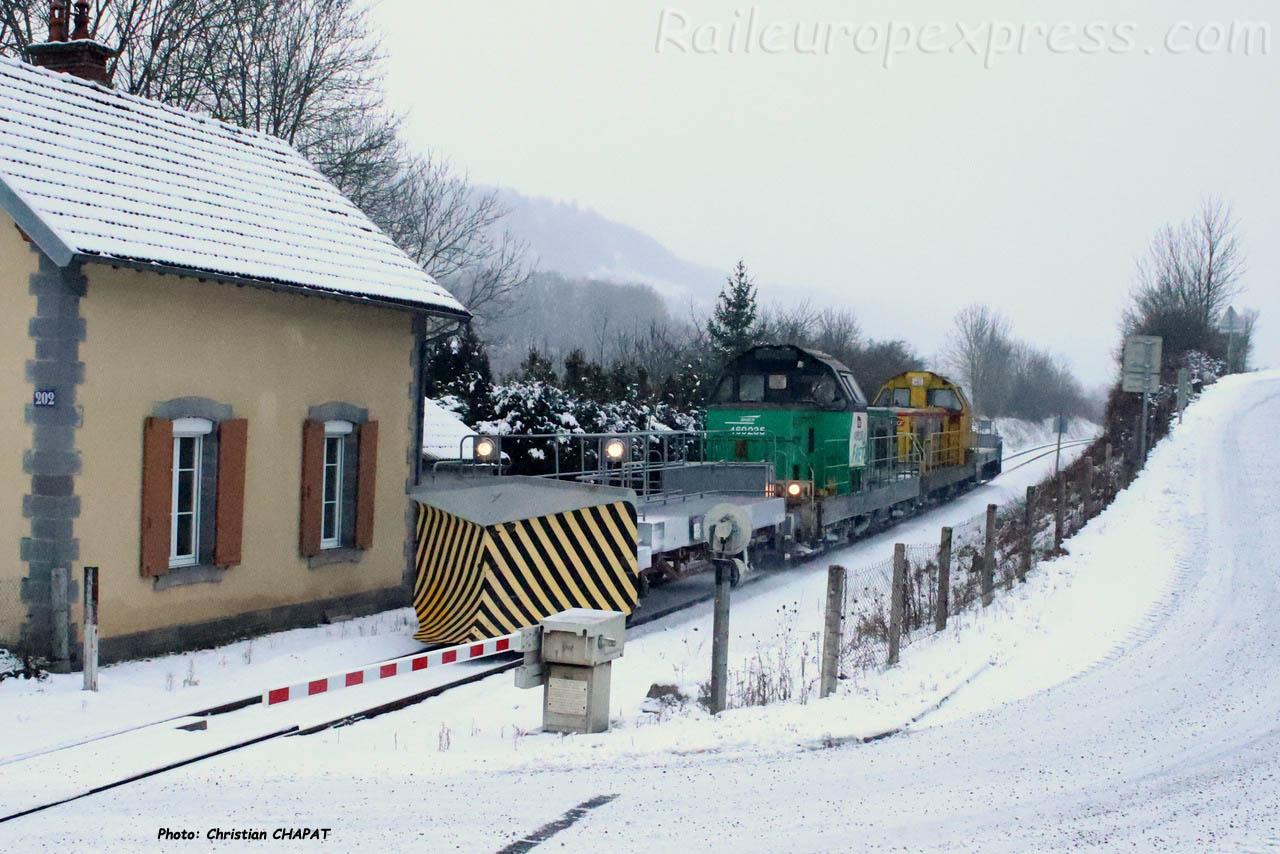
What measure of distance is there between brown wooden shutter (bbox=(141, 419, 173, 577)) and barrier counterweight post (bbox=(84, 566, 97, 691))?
109cm

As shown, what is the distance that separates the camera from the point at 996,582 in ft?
46.2

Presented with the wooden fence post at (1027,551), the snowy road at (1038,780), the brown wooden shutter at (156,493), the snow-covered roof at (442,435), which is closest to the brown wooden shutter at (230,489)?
the brown wooden shutter at (156,493)

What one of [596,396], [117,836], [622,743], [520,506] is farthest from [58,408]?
[596,396]

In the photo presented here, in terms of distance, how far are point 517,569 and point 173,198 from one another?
17.8ft

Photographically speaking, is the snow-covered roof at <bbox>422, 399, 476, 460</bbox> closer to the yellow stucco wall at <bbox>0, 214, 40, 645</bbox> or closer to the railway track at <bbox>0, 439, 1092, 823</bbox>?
the railway track at <bbox>0, 439, 1092, 823</bbox>

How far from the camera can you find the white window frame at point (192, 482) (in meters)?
10.8

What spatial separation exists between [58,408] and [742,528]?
6238 millimetres

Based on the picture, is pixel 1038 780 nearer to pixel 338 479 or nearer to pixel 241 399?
pixel 241 399

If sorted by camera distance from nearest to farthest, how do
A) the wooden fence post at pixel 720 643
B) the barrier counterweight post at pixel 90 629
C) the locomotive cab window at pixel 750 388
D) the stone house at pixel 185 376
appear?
the wooden fence post at pixel 720 643 → the barrier counterweight post at pixel 90 629 → the stone house at pixel 185 376 → the locomotive cab window at pixel 750 388

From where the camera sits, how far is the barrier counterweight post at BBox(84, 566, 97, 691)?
915 cm

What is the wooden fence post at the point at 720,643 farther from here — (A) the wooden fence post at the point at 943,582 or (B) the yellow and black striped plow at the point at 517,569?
(A) the wooden fence post at the point at 943,582

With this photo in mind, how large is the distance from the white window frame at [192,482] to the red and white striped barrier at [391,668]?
401 centimetres

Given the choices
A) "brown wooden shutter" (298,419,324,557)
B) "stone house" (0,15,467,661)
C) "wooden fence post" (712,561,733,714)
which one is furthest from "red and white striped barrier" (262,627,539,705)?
"brown wooden shutter" (298,419,324,557)

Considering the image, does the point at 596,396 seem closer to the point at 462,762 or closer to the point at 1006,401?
the point at 462,762
